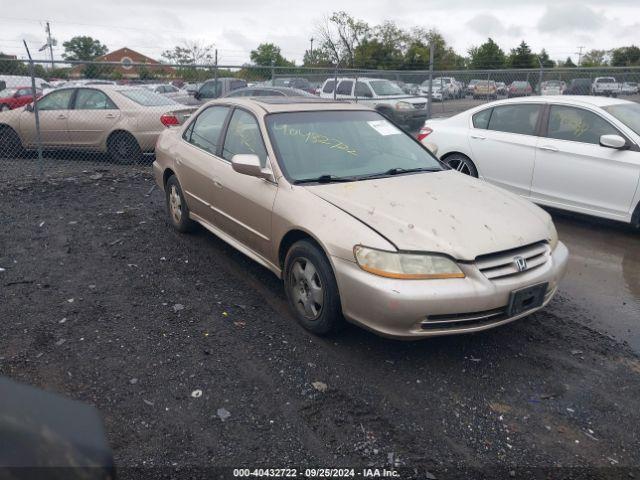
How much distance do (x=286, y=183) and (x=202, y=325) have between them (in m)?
1.22

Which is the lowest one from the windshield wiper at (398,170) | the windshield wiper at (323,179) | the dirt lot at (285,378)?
the dirt lot at (285,378)

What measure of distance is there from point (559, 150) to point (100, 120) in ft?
24.7

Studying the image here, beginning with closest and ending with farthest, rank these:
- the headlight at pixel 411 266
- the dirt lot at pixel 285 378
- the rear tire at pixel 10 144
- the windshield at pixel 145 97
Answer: the dirt lot at pixel 285 378 < the headlight at pixel 411 266 < the windshield at pixel 145 97 < the rear tire at pixel 10 144

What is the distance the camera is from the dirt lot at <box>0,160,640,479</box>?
281cm

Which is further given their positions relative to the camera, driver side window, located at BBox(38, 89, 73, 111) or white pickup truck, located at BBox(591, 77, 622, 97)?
white pickup truck, located at BBox(591, 77, 622, 97)

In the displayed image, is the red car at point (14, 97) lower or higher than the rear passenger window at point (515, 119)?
lower

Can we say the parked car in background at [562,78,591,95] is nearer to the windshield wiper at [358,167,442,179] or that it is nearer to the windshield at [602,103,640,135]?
the windshield at [602,103,640,135]

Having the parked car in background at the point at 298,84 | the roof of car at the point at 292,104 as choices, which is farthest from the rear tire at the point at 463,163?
the parked car in background at the point at 298,84

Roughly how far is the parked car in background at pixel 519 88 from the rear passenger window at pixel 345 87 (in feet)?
14.4

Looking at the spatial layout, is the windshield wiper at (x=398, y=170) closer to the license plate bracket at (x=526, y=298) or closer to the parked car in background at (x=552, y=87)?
the license plate bracket at (x=526, y=298)

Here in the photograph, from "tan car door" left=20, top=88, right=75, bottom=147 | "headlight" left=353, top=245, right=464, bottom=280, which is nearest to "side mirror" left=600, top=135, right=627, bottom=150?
"headlight" left=353, top=245, right=464, bottom=280

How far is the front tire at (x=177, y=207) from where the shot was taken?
19.4 ft

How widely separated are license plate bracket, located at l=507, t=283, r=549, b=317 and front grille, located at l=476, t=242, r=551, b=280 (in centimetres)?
12

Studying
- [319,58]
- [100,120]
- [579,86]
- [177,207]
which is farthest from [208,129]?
[319,58]
